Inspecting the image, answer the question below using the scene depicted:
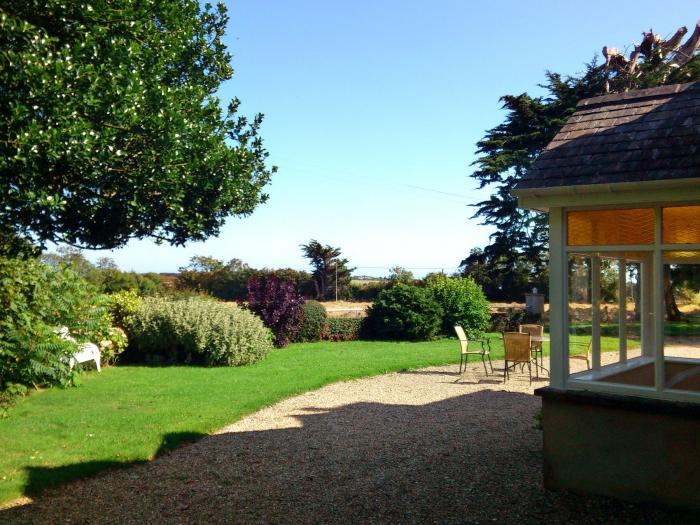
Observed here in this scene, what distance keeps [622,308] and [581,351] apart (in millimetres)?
1022

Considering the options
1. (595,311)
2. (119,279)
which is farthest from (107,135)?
(119,279)

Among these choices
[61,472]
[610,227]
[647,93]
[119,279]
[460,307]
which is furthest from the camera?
[119,279]

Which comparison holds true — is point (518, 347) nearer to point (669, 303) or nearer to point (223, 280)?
point (669, 303)

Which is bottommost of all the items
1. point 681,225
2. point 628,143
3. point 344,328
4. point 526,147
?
A: point 344,328

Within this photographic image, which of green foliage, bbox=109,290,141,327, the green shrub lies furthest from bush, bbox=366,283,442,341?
green foliage, bbox=109,290,141,327

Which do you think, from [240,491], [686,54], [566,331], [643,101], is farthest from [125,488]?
[686,54]

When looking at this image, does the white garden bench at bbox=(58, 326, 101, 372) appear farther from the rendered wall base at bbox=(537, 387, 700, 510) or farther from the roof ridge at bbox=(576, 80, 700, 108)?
the roof ridge at bbox=(576, 80, 700, 108)

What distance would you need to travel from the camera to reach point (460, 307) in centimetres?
2258

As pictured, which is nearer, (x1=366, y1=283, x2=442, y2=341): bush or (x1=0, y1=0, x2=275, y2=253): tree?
(x1=0, y1=0, x2=275, y2=253): tree

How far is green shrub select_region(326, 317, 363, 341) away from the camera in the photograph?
72.8 feet

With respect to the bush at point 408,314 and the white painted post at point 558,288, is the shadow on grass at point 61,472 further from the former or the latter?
the bush at point 408,314

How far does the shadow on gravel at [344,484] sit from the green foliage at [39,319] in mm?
4502

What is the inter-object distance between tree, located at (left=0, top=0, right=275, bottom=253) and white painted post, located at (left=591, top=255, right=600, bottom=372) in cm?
523

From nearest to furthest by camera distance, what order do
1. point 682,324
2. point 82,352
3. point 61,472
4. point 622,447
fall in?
point 622,447, point 682,324, point 61,472, point 82,352
